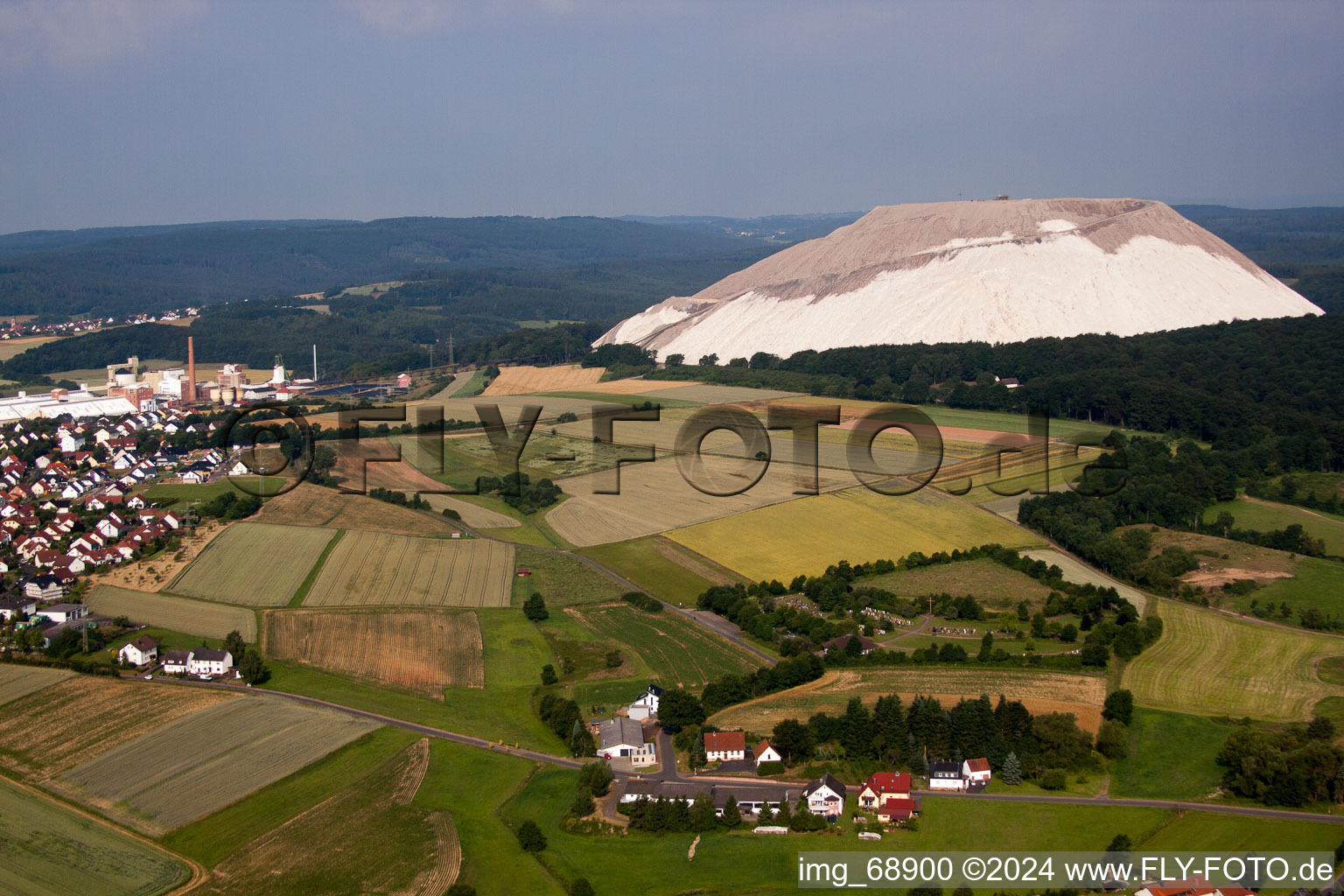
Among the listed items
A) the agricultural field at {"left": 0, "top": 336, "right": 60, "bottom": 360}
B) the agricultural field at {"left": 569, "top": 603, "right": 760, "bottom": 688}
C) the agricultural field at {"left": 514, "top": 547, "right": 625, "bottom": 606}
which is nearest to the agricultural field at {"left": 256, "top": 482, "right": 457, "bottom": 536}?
the agricultural field at {"left": 514, "top": 547, "right": 625, "bottom": 606}

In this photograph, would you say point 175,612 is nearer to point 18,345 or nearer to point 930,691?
point 930,691

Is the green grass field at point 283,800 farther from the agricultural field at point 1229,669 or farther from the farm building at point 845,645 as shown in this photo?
the agricultural field at point 1229,669

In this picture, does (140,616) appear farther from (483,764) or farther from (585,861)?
(585,861)

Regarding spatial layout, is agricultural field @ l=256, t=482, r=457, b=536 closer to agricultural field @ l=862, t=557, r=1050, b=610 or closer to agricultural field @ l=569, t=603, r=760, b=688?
agricultural field @ l=569, t=603, r=760, b=688

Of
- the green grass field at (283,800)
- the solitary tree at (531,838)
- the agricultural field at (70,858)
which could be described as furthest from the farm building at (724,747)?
the agricultural field at (70,858)

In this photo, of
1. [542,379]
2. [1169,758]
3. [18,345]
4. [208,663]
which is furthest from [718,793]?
[18,345]

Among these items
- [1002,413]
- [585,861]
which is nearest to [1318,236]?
[1002,413]
